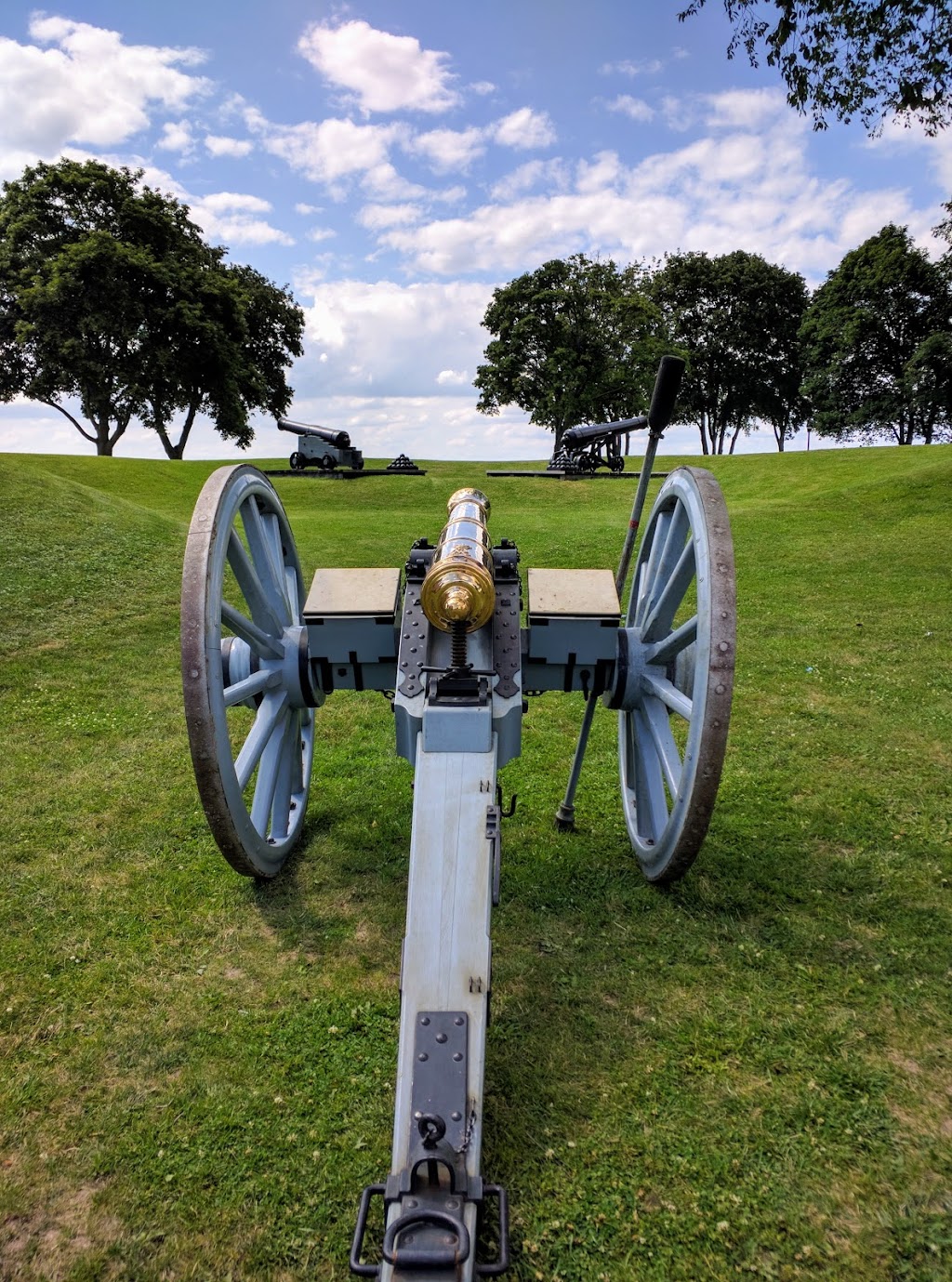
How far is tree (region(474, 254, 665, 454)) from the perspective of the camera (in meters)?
30.6

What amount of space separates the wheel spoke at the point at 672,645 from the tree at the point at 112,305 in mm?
26529

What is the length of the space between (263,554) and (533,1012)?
101 inches

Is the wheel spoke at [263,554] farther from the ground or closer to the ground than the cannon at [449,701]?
farther from the ground

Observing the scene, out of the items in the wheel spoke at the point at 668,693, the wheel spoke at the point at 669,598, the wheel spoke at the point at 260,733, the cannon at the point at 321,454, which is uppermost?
the cannon at the point at 321,454

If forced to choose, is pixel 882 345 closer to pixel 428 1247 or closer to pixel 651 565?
pixel 651 565

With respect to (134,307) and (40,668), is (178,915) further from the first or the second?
(134,307)

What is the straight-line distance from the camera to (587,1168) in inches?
103

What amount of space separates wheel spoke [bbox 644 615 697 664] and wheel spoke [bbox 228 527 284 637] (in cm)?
189

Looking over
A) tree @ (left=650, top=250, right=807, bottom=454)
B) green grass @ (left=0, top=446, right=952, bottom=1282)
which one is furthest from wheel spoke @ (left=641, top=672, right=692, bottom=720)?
tree @ (left=650, top=250, right=807, bottom=454)

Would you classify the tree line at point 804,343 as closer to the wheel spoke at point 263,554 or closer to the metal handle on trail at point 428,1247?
the wheel spoke at point 263,554

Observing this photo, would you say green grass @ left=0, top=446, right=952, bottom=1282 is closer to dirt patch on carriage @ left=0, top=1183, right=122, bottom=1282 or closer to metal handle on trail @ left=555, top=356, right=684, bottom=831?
dirt patch on carriage @ left=0, top=1183, right=122, bottom=1282

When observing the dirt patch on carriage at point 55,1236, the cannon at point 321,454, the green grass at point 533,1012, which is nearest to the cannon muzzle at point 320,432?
the cannon at point 321,454

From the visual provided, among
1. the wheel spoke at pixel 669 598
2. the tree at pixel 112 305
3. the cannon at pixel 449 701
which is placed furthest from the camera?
the tree at pixel 112 305

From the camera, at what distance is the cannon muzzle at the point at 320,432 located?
20.7 m
